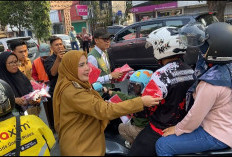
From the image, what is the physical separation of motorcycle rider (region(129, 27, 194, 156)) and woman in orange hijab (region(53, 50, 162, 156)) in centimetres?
19

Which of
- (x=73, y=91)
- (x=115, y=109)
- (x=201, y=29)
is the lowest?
(x=115, y=109)

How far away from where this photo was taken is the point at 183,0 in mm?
23797

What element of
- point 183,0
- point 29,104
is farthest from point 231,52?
point 183,0

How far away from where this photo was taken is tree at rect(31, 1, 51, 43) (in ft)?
60.1

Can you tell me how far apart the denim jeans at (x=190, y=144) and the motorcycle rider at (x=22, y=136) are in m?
0.91

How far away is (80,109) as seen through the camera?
63.9 inches

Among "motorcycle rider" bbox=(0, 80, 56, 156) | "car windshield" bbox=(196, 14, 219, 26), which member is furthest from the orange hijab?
"car windshield" bbox=(196, 14, 219, 26)

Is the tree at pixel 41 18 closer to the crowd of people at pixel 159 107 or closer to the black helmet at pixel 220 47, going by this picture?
the crowd of people at pixel 159 107

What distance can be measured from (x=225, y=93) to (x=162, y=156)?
2.09ft

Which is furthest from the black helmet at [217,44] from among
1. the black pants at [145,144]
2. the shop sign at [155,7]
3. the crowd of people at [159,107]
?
the shop sign at [155,7]

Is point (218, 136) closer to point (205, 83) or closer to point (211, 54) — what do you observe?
point (205, 83)

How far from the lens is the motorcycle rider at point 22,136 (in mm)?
1799

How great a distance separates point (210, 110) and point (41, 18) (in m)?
19.1

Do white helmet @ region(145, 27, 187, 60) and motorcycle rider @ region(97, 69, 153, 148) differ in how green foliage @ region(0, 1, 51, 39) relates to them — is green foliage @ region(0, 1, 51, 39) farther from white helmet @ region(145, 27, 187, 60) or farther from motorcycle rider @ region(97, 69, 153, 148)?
white helmet @ region(145, 27, 187, 60)
